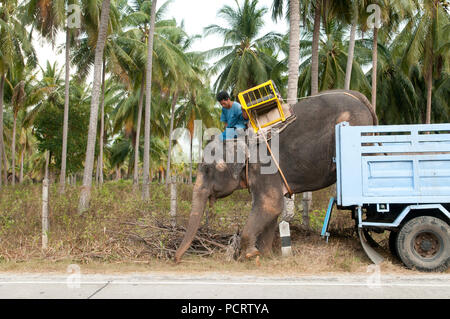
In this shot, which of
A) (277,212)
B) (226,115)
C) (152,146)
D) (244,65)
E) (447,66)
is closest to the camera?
(277,212)

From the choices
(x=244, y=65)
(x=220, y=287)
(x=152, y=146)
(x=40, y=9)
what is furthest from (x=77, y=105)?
(x=220, y=287)

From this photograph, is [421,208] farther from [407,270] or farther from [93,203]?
[93,203]

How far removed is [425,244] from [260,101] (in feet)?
11.4

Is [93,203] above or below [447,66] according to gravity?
below

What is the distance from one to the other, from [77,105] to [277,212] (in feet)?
70.9

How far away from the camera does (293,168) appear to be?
7109 mm

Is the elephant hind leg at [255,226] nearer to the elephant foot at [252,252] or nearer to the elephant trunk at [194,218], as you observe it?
the elephant foot at [252,252]

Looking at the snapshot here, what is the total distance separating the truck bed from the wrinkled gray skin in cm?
59

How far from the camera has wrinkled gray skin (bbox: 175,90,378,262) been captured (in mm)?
6922

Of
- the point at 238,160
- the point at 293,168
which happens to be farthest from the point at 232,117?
the point at 293,168

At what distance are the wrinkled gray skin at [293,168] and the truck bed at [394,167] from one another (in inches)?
23.3

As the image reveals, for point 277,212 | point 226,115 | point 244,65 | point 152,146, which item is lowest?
point 277,212

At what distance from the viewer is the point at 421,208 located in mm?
6184

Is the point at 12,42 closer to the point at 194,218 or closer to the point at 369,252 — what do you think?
the point at 194,218
